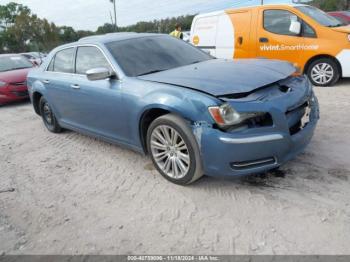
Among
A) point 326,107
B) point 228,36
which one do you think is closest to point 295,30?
point 228,36

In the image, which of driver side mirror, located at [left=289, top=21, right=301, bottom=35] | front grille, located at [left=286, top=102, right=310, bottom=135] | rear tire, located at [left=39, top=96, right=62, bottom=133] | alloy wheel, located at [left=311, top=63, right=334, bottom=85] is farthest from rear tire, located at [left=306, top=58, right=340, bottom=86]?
rear tire, located at [left=39, top=96, right=62, bottom=133]

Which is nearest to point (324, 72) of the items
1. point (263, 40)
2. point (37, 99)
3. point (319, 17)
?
point (319, 17)

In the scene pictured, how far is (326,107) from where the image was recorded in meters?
5.70

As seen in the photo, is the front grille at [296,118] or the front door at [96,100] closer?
the front grille at [296,118]

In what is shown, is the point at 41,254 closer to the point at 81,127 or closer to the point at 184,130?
the point at 184,130

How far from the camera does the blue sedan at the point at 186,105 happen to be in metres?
3.02

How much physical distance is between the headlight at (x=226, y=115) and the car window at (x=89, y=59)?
1669 millimetres

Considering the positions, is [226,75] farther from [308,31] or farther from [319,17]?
[319,17]

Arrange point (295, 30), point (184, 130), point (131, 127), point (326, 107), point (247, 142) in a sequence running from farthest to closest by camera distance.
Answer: point (295, 30) < point (326, 107) < point (131, 127) < point (184, 130) < point (247, 142)

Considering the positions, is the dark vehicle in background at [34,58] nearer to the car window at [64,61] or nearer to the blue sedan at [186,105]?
the car window at [64,61]

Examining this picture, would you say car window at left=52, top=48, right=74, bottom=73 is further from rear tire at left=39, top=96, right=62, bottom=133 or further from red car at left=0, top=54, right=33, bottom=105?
red car at left=0, top=54, right=33, bottom=105

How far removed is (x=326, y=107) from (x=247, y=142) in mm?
3405

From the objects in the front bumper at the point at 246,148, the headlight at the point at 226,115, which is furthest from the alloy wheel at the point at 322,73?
the headlight at the point at 226,115

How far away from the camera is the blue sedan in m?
3.02
